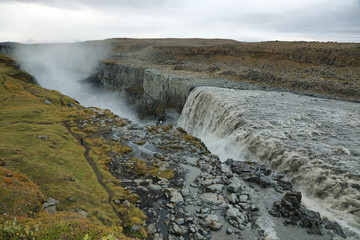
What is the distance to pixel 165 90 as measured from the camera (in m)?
52.0

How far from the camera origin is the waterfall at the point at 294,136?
1539 centimetres

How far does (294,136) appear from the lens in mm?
21625

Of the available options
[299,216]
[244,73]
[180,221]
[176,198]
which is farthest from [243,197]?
[244,73]

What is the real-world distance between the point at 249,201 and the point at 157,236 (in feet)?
21.4

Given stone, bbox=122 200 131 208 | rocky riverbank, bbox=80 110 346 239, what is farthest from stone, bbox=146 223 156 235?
stone, bbox=122 200 131 208

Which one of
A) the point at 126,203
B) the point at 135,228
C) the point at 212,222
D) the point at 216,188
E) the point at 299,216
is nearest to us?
the point at 135,228

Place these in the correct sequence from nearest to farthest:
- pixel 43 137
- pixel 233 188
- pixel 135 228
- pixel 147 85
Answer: pixel 135 228 → pixel 233 188 → pixel 43 137 → pixel 147 85

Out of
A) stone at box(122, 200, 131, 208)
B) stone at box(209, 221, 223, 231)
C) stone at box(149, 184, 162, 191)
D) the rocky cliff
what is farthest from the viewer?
the rocky cliff

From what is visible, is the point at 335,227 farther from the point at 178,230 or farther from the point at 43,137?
the point at 43,137

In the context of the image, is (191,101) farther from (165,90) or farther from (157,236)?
(157,236)

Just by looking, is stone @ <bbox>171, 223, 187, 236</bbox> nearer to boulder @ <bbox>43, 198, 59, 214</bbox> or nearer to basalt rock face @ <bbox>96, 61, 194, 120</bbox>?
boulder @ <bbox>43, 198, 59, 214</bbox>

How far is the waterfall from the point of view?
1539 cm

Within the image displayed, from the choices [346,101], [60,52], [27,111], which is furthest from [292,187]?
[60,52]

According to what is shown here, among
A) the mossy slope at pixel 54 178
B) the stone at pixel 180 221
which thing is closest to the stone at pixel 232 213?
the stone at pixel 180 221
